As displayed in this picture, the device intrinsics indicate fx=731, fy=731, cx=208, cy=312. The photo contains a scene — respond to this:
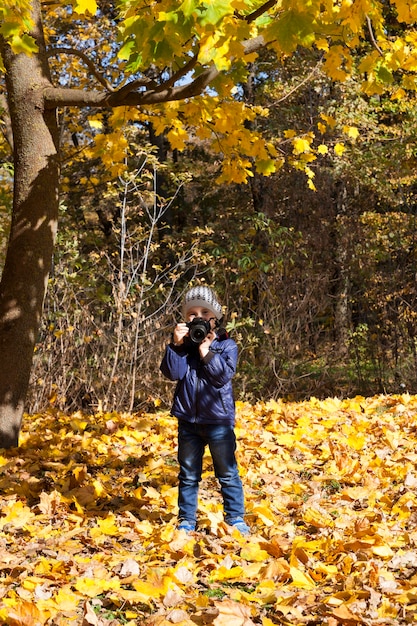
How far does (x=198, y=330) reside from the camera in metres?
3.70

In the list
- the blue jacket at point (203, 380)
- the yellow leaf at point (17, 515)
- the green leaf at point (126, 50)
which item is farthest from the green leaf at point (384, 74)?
the yellow leaf at point (17, 515)

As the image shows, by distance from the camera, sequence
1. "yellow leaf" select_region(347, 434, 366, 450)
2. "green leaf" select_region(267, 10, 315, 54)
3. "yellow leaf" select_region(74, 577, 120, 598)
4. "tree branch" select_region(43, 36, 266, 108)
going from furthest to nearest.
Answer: "yellow leaf" select_region(347, 434, 366, 450) → "tree branch" select_region(43, 36, 266, 108) → "green leaf" select_region(267, 10, 315, 54) → "yellow leaf" select_region(74, 577, 120, 598)

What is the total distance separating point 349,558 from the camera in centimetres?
321

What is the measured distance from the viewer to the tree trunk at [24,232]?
5543 millimetres

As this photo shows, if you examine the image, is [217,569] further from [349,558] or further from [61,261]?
[61,261]

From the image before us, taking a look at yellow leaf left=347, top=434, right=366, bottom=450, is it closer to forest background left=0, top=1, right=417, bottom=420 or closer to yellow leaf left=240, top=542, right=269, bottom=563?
forest background left=0, top=1, right=417, bottom=420

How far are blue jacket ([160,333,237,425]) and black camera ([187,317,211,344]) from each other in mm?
106

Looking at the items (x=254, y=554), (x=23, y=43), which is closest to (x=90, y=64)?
(x=23, y=43)

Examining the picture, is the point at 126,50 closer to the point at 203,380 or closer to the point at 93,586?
the point at 203,380

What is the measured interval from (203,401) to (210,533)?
0.71m

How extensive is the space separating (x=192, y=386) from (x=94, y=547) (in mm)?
937

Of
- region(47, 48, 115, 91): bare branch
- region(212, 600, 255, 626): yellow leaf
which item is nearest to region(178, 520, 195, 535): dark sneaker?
region(212, 600, 255, 626): yellow leaf

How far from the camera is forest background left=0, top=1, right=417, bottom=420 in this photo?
25.9 ft

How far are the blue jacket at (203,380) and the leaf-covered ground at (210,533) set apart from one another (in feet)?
1.95
